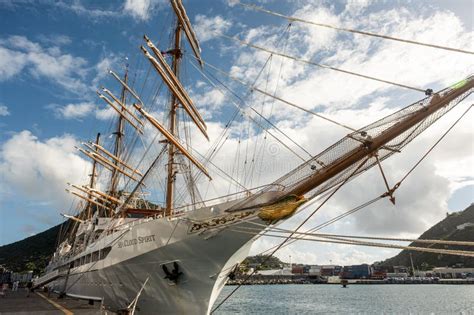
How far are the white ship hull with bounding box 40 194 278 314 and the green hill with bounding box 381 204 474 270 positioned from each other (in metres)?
152

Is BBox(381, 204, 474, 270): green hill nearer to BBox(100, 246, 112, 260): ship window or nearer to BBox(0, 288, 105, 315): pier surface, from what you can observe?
BBox(100, 246, 112, 260): ship window

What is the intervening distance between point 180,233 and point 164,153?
342 inches

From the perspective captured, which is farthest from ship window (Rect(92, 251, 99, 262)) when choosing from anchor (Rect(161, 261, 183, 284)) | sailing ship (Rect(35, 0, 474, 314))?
anchor (Rect(161, 261, 183, 284))

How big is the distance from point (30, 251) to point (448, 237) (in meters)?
191

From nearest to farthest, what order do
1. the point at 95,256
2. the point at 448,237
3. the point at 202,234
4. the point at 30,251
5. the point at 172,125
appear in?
1. the point at 202,234
2. the point at 95,256
3. the point at 172,125
4. the point at 30,251
5. the point at 448,237

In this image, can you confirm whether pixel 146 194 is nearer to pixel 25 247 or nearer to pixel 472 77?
pixel 472 77

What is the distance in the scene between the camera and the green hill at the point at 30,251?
13150cm

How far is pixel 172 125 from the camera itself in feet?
68.4

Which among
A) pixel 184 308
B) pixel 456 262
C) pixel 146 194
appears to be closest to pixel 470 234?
pixel 456 262

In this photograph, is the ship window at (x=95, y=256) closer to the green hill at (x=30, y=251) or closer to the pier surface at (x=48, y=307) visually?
the pier surface at (x=48, y=307)

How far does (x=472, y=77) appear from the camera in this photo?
732 centimetres

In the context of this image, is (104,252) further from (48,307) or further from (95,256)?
(48,307)

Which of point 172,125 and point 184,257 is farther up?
point 172,125

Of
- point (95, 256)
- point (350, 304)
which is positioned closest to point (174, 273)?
point (95, 256)
